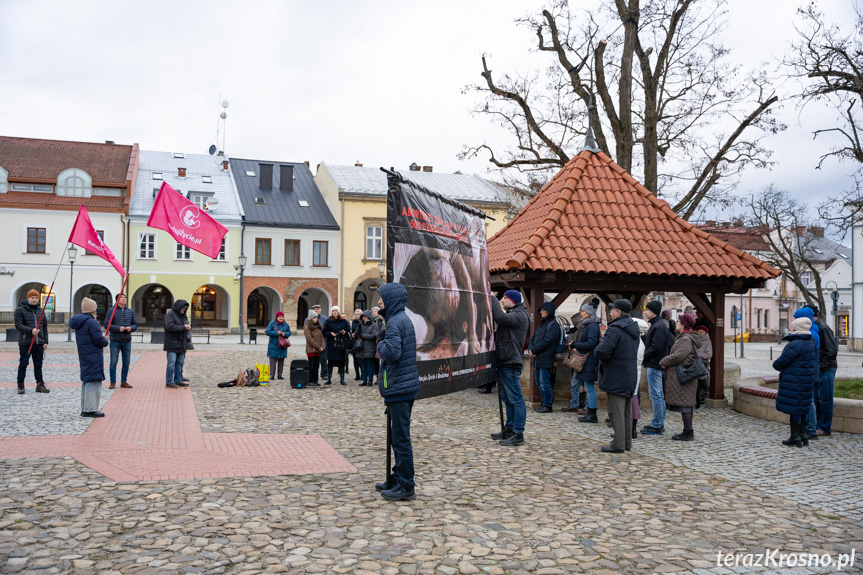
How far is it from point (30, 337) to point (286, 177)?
35.2m

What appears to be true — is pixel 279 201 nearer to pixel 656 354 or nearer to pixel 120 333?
pixel 120 333

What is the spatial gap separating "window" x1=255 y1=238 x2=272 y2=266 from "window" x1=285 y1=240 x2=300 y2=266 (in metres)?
1.07

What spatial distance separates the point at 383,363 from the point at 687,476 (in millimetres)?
3369

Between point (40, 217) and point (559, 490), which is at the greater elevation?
point (40, 217)

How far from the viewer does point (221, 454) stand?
7.96 metres

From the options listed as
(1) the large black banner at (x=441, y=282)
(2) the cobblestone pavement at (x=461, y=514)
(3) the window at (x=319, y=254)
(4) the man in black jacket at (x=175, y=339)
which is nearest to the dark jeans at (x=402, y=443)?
(2) the cobblestone pavement at (x=461, y=514)

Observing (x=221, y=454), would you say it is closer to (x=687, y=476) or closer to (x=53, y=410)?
(x=53, y=410)

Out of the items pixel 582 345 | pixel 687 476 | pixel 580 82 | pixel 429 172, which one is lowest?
pixel 687 476

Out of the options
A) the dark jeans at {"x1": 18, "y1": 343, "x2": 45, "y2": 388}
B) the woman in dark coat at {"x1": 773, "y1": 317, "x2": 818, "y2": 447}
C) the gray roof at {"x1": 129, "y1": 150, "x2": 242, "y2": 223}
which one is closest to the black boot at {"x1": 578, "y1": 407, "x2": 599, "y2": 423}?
the woman in dark coat at {"x1": 773, "y1": 317, "x2": 818, "y2": 447}

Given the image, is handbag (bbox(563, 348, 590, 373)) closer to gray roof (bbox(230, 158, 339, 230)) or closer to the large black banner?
the large black banner

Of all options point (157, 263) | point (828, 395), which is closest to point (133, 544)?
point (828, 395)

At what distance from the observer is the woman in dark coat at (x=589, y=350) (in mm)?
10516

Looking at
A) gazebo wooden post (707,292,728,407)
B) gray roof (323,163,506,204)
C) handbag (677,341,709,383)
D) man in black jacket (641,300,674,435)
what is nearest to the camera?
handbag (677,341,709,383)

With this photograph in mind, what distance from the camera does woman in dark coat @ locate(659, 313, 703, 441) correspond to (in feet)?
31.2
